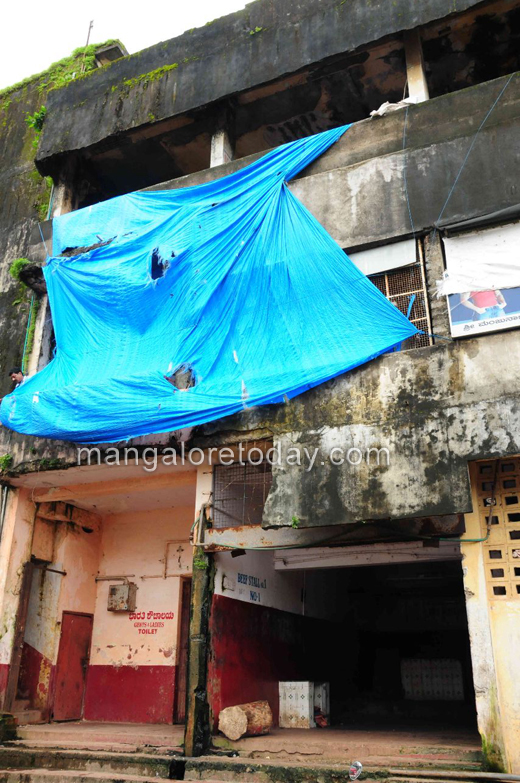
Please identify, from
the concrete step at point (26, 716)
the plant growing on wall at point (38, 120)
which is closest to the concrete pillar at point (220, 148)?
Result: the plant growing on wall at point (38, 120)

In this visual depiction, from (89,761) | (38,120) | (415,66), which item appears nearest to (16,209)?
(38,120)

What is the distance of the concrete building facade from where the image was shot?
7.39 m

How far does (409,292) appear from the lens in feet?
27.2

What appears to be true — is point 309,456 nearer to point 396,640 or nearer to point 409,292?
point 409,292

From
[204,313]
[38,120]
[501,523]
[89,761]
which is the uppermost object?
[38,120]

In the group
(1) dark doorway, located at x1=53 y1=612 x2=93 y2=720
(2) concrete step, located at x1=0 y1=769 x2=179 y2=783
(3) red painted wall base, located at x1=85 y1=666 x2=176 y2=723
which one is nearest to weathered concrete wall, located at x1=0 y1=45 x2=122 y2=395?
(1) dark doorway, located at x1=53 y1=612 x2=93 y2=720

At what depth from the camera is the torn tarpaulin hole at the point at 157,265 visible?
935 centimetres

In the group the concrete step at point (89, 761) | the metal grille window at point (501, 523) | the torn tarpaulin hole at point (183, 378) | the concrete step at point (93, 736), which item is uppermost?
the torn tarpaulin hole at point (183, 378)

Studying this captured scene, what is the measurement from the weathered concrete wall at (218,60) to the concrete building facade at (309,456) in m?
0.04

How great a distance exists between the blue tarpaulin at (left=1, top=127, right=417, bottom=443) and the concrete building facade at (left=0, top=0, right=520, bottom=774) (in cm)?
47

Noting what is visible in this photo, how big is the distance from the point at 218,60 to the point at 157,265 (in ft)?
12.8

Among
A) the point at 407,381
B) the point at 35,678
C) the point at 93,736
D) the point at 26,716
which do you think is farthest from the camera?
the point at 35,678

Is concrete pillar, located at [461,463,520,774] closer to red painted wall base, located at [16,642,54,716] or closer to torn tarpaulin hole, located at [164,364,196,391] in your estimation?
torn tarpaulin hole, located at [164,364,196,391]

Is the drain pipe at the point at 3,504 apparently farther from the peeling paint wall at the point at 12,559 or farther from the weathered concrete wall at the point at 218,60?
the weathered concrete wall at the point at 218,60
